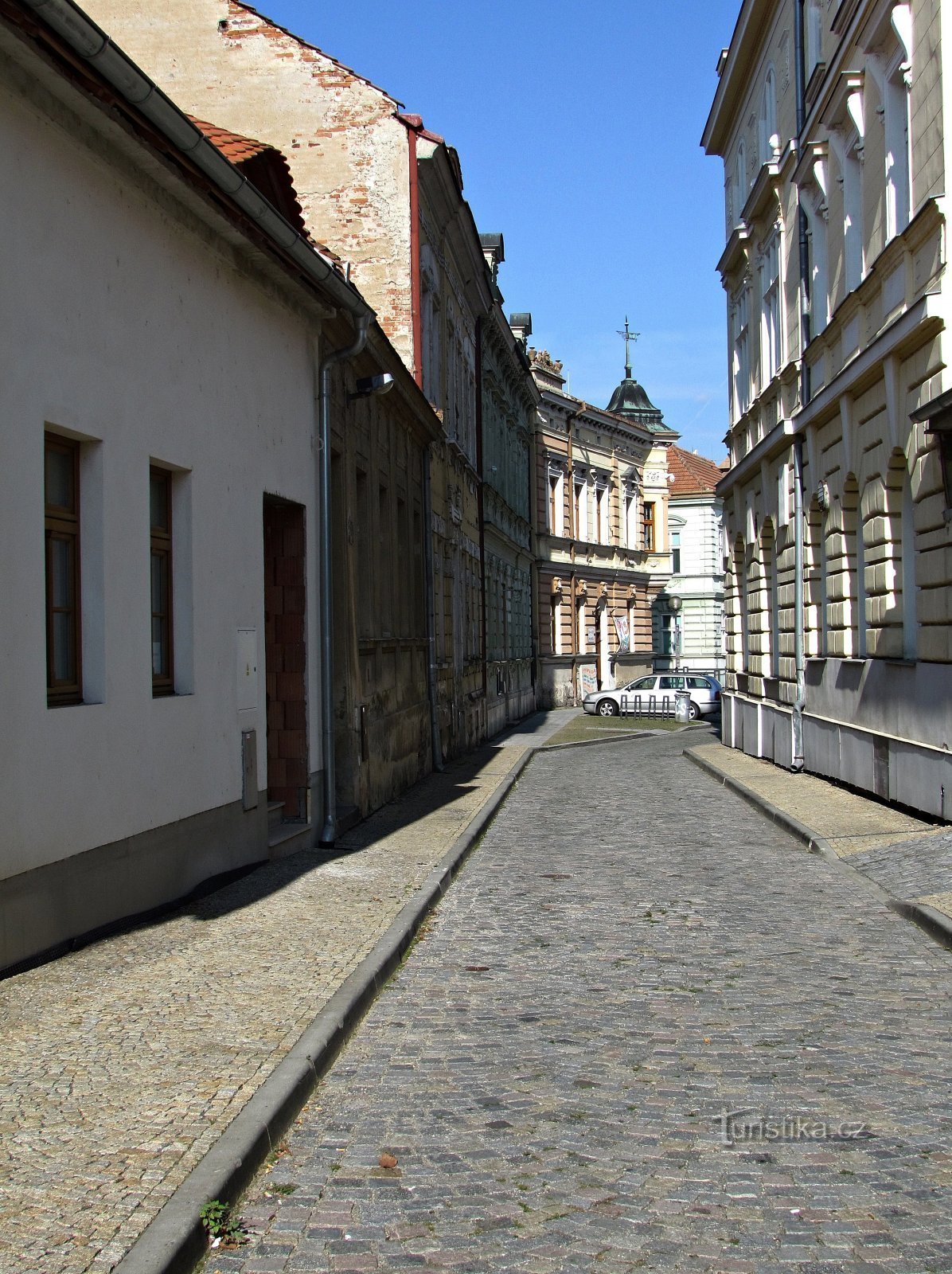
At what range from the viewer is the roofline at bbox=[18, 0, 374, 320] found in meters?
6.49

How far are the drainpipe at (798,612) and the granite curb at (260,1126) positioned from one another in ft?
39.8

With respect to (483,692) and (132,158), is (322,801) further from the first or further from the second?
(483,692)

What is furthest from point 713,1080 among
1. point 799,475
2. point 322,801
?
point 799,475

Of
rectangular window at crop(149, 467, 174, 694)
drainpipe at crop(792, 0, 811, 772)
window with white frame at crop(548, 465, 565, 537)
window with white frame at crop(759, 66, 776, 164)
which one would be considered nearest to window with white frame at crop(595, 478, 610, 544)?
window with white frame at crop(548, 465, 565, 537)

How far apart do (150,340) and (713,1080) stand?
5.63 meters

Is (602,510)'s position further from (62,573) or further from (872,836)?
(62,573)

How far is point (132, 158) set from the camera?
8.23 meters

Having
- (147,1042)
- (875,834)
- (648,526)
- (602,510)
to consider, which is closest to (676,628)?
(648,526)

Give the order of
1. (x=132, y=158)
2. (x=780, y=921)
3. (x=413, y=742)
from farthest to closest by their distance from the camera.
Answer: (x=413, y=742)
(x=780, y=921)
(x=132, y=158)

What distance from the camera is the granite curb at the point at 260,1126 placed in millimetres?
3691

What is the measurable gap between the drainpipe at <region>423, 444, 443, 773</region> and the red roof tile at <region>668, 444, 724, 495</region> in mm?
36654

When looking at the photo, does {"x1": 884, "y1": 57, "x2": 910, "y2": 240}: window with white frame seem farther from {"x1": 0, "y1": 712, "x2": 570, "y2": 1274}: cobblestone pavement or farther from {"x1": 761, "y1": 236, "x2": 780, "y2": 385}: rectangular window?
{"x1": 0, "y1": 712, "x2": 570, "y2": 1274}: cobblestone pavement

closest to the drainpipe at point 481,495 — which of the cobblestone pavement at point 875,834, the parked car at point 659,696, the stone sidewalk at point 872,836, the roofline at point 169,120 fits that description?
the parked car at point 659,696

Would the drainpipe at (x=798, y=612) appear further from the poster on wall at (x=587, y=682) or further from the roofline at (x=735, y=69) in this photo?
the poster on wall at (x=587, y=682)
